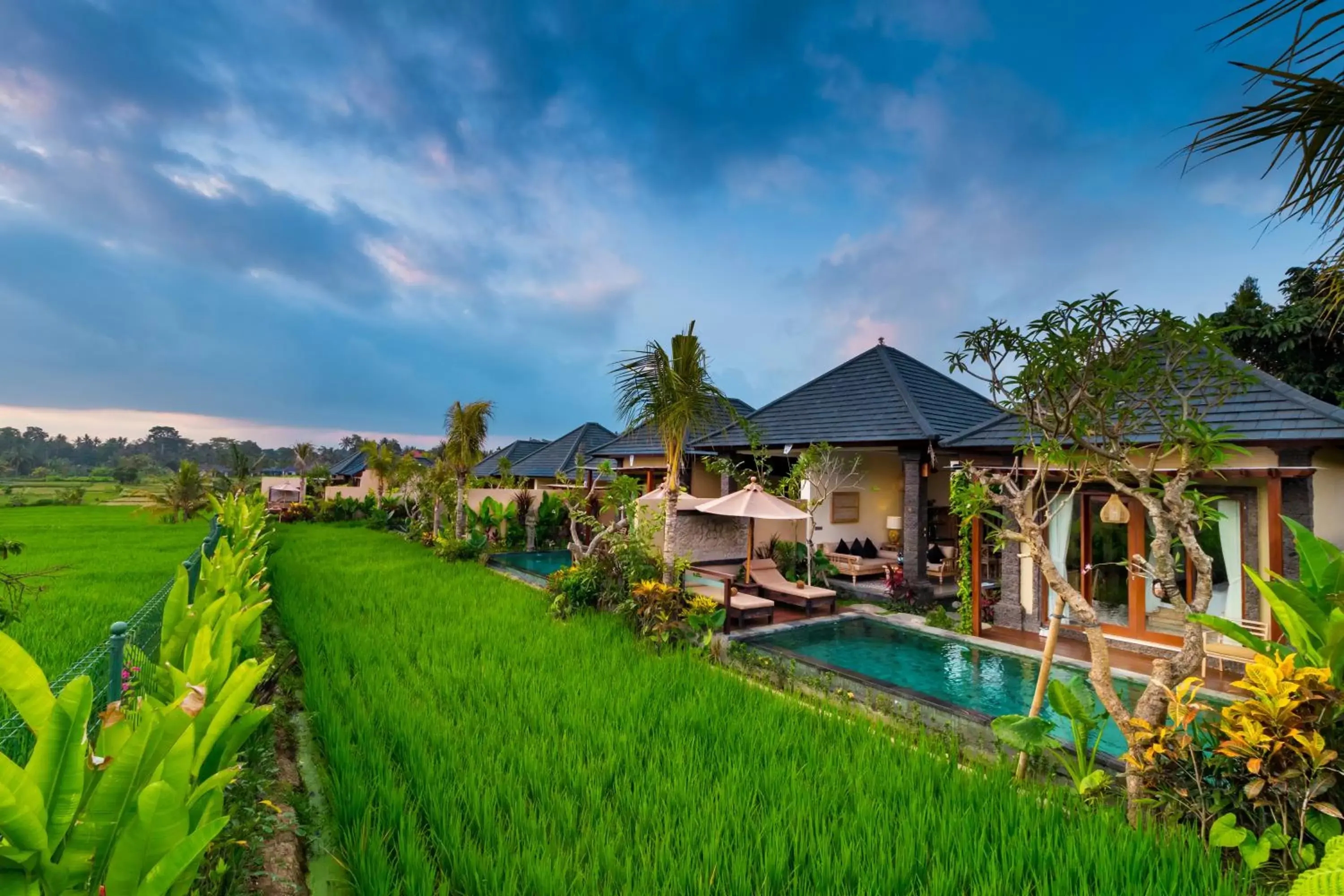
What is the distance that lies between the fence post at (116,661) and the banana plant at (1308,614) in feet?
19.5

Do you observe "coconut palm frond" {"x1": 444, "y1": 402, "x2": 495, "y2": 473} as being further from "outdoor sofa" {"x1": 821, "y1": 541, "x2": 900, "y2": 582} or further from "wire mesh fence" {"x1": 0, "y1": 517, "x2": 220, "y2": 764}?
"wire mesh fence" {"x1": 0, "y1": 517, "x2": 220, "y2": 764}

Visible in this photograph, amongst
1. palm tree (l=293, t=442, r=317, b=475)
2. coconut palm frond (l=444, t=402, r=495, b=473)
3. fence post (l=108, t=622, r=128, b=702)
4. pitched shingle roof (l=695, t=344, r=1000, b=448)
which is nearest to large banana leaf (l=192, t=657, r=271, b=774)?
fence post (l=108, t=622, r=128, b=702)

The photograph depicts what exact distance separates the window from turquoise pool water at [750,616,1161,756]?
4798 mm

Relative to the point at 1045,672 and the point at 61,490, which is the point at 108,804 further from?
the point at 61,490

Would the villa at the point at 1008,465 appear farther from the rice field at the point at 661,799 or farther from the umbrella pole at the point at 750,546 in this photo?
the umbrella pole at the point at 750,546

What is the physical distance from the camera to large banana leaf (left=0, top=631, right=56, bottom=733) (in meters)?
1.75

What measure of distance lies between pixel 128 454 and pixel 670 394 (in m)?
90.6

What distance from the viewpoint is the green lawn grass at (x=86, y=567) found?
5.79 metres

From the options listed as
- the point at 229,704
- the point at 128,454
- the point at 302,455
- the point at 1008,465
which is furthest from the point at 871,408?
the point at 128,454

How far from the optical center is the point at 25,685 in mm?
1802

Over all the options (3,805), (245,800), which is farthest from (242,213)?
(3,805)

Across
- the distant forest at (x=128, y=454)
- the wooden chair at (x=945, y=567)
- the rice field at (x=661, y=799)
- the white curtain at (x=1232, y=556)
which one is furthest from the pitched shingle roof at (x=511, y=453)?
the white curtain at (x=1232, y=556)

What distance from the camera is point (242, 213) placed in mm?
18062

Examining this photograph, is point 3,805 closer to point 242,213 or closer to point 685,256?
point 685,256
